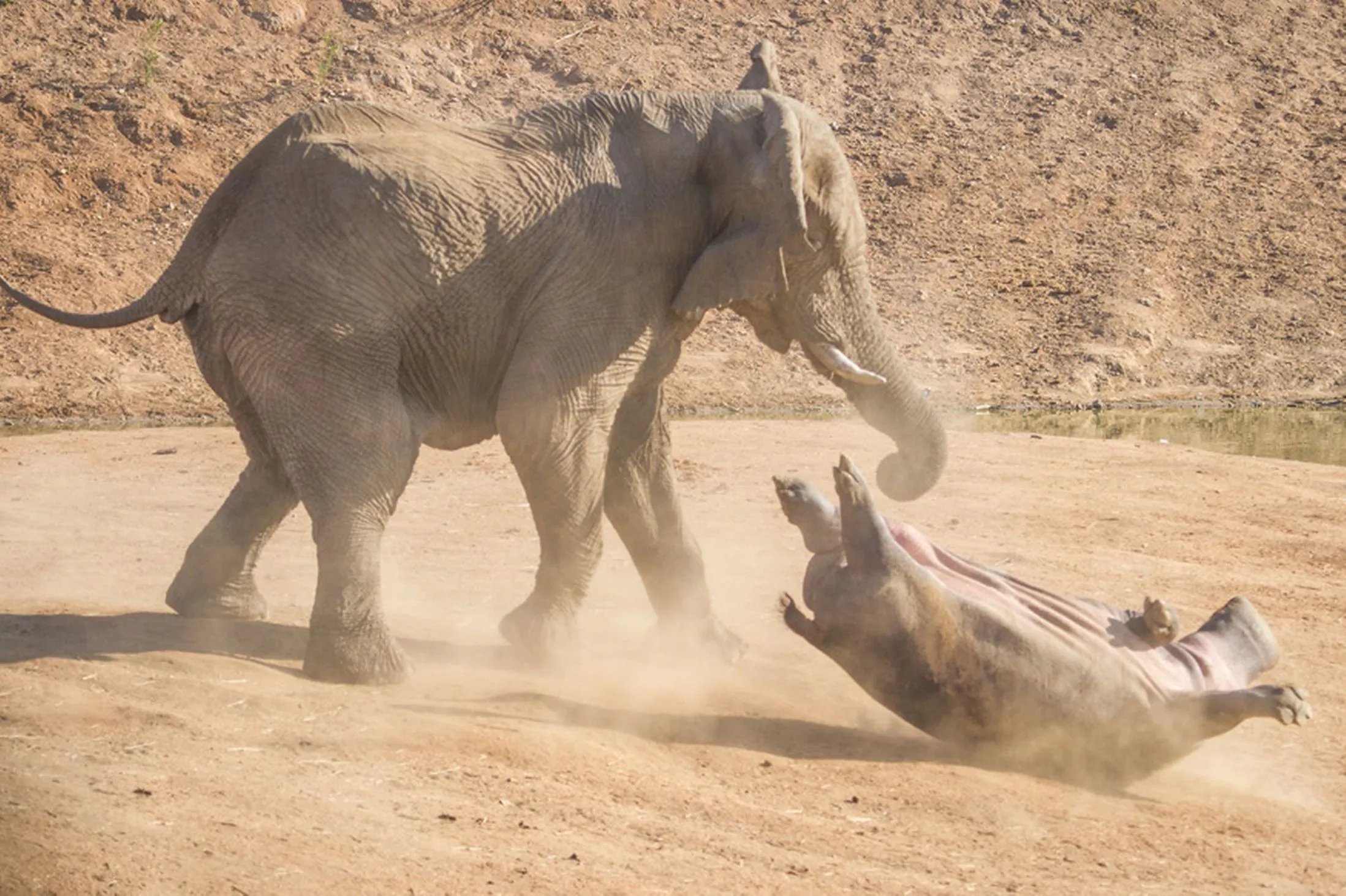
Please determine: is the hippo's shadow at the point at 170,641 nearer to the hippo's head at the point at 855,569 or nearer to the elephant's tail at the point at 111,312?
the elephant's tail at the point at 111,312

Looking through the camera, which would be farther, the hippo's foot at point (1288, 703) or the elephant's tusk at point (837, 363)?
the elephant's tusk at point (837, 363)

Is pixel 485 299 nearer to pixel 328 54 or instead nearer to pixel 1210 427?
pixel 1210 427

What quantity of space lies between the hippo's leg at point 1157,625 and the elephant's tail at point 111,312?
391 cm

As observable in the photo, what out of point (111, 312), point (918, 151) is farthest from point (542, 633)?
point (918, 151)

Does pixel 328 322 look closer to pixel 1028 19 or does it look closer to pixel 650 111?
pixel 650 111

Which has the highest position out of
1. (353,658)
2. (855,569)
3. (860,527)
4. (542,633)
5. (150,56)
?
(150,56)

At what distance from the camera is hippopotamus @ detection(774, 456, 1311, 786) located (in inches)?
265

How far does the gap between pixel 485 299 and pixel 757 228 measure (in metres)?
1.12

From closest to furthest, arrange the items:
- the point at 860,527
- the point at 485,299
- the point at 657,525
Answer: the point at 860,527 < the point at 485,299 < the point at 657,525

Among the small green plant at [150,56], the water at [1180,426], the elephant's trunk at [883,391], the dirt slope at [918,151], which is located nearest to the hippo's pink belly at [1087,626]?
the elephant's trunk at [883,391]

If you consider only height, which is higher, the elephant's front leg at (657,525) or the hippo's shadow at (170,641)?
the elephant's front leg at (657,525)

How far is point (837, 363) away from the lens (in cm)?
829

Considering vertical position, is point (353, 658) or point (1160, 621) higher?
point (1160, 621)

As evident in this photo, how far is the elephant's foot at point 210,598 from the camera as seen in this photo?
8.32 meters
